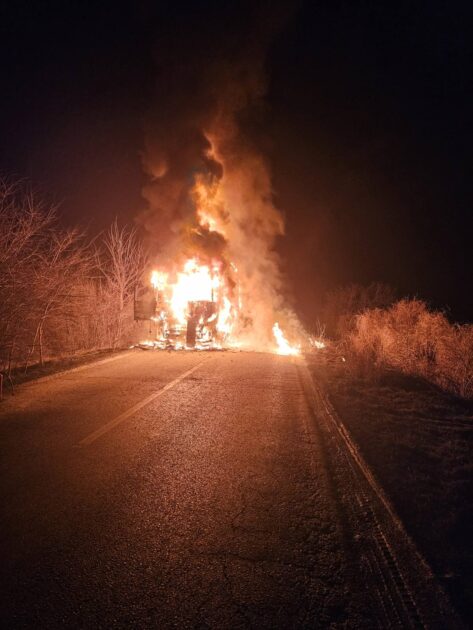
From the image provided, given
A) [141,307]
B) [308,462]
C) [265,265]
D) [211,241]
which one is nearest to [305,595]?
[308,462]

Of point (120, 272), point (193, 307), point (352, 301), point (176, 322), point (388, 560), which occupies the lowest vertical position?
point (388, 560)

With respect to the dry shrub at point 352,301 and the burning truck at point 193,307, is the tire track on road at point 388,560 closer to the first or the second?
the burning truck at point 193,307

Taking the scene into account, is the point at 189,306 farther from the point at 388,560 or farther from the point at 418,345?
the point at 388,560

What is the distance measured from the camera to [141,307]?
16.5 meters

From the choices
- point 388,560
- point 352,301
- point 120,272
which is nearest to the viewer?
point 388,560

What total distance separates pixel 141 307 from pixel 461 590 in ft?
50.3

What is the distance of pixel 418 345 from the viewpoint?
11492mm

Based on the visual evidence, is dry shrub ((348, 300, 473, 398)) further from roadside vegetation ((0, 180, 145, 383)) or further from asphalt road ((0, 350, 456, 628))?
roadside vegetation ((0, 180, 145, 383))

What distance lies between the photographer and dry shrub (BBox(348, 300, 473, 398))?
9.57 m

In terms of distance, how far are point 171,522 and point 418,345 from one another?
1060cm

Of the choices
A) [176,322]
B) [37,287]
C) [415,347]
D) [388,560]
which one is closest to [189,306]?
[176,322]

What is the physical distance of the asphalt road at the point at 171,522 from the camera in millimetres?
2281

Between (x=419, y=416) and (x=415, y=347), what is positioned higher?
(x=415, y=347)

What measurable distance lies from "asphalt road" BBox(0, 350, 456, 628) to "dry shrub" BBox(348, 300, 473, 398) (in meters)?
5.65
